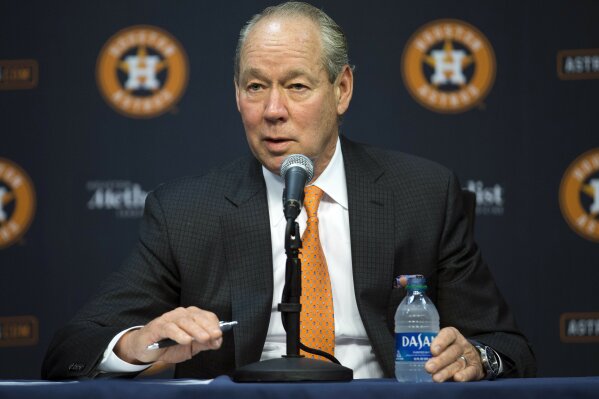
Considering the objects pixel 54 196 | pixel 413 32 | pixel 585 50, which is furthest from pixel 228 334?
pixel 585 50

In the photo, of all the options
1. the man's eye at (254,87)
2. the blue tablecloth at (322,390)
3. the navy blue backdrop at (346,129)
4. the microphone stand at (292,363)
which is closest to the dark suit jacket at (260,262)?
the man's eye at (254,87)

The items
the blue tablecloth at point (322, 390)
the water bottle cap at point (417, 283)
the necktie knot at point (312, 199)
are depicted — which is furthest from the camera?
the necktie knot at point (312, 199)

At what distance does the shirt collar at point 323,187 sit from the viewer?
2.71 meters

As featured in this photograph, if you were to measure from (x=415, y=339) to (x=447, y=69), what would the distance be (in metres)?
1.96

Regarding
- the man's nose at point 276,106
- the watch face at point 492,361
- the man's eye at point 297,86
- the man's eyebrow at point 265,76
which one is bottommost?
the watch face at point 492,361

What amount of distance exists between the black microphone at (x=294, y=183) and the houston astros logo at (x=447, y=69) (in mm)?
1769

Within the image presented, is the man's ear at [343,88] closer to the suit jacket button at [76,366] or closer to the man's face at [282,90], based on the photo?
the man's face at [282,90]

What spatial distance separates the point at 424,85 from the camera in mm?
3764

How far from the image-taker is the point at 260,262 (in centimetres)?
260

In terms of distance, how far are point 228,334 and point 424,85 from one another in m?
1.59

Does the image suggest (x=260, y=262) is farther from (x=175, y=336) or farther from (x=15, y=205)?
(x=15, y=205)

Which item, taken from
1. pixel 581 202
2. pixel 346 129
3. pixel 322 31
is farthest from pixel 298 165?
pixel 581 202

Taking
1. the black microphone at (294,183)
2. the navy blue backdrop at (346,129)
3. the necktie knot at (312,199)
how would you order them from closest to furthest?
the black microphone at (294,183)
the necktie knot at (312,199)
the navy blue backdrop at (346,129)

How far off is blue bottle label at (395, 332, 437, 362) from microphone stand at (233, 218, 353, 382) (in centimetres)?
15
